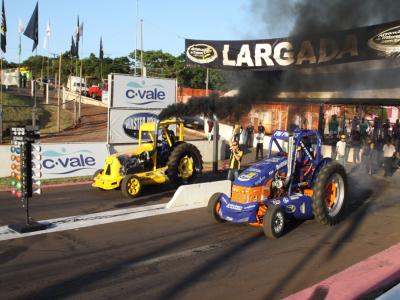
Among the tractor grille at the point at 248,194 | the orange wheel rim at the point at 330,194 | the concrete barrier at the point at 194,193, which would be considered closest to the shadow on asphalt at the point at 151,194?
the concrete barrier at the point at 194,193

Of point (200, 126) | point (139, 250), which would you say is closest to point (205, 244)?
point (139, 250)

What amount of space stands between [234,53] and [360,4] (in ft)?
35.9

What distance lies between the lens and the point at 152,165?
40.1 ft

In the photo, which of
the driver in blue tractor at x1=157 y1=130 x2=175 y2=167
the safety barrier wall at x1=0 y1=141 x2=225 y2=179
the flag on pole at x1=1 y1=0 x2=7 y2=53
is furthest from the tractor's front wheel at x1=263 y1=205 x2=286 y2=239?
the flag on pole at x1=1 y1=0 x2=7 y2=53

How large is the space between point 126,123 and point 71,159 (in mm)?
3665

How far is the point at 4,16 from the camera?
21750 millimetres

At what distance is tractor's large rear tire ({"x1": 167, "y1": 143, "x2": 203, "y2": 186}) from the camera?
12164 millimetres

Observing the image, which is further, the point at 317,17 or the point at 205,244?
the point at 317,17

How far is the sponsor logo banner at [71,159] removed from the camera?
14.4 meters

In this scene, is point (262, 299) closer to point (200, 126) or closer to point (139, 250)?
point (139, 250)

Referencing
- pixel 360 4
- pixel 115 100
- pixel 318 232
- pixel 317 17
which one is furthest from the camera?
pixel 115 100

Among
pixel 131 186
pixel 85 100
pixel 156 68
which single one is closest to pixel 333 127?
pixel 131 186

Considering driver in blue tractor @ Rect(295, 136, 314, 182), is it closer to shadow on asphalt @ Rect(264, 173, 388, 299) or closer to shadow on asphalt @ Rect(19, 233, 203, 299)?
shadow on asphalt @ Rect(264, 173, 388, 299)

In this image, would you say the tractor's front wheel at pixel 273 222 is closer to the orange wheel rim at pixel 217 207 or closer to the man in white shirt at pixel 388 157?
the orange wheel rim at pixel 217 207
